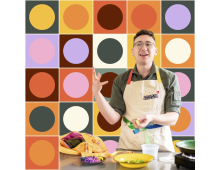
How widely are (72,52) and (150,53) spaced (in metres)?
1.32

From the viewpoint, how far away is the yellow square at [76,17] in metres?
2.88

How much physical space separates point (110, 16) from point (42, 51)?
3.44 feet

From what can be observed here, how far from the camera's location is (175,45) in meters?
Result: 2.87

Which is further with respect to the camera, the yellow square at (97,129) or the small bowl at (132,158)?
the yellow square at (97,129)

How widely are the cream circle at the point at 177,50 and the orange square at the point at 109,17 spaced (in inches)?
26.3

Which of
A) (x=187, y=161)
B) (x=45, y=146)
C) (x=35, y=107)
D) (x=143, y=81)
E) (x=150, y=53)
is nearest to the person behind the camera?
(x=187, y=161)

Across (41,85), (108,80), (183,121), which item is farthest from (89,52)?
(183,121)

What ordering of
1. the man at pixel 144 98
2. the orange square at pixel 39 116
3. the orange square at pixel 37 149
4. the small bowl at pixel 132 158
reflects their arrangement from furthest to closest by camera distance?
the orange square at pixel 39 116
the orange square at pixel 37 149
the man at pixel 144 98
the small bowl at pixel 132 158

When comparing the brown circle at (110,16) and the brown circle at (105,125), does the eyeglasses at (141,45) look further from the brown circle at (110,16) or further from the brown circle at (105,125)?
the brown circle at (105,125)

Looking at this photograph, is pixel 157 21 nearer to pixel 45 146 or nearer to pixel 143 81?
pixel 143 81

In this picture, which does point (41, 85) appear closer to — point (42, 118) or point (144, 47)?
point (42, 118)

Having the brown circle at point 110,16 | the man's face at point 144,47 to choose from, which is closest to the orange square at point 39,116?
the brown circle at point 110,16

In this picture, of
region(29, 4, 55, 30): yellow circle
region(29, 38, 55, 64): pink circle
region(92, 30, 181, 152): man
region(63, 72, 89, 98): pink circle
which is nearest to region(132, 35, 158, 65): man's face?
region(92, 30, 181, 152): man

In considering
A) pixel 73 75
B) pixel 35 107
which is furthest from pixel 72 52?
pixel 35 107
